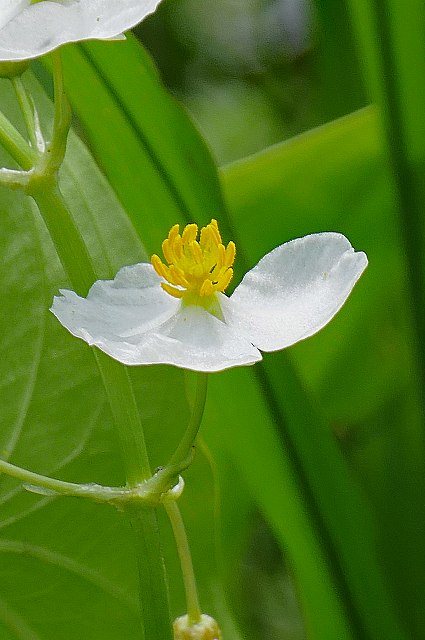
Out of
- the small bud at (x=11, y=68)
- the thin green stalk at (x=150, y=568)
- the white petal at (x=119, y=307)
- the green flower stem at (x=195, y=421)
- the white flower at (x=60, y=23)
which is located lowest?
the thin green stalk at (x=150, y=568)

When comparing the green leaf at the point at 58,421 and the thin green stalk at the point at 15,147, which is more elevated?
the thin green stalk at the point at 15,147

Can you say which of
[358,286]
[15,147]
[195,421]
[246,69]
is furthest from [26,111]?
[246,69]

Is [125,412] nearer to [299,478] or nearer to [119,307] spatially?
[119,307]

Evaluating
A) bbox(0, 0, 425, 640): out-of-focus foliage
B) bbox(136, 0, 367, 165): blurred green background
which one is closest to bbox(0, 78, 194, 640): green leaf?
bbox(0, 0, 425, 640): out-of-focus foliage

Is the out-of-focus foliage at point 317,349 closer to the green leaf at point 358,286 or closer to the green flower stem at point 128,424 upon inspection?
the green leaf at point 358,286

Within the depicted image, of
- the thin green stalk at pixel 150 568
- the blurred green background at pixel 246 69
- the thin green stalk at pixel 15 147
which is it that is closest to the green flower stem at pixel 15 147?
the thin green stalk at pixel 15 147

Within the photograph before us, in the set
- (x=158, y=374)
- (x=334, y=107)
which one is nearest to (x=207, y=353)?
(x=158, y=374)
